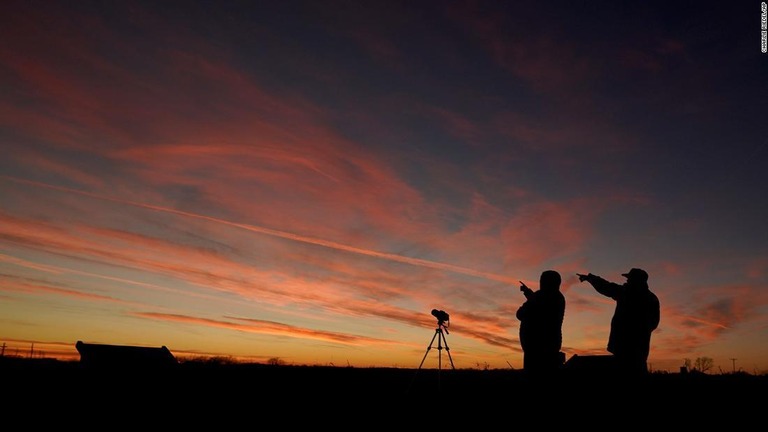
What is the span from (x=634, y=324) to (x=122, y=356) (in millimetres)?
9567

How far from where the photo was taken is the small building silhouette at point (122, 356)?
33.4 ft

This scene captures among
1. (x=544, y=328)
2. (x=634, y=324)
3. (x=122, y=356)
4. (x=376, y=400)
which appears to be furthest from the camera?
(x=376, y=400)

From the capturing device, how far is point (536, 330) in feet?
31.4

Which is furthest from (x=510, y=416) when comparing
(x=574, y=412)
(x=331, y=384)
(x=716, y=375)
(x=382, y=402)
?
(x=716, y=375)

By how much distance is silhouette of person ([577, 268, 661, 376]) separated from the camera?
8602mm

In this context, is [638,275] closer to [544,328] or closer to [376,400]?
[544,328]

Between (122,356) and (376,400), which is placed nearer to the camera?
(122,356)

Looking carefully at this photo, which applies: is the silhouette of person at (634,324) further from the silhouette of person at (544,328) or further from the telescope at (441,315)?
the telescope at (441,315)

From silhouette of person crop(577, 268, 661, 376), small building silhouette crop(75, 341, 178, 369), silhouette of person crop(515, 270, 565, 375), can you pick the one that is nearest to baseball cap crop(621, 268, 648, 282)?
silhouette of person crop(577, 268, 661, 376)

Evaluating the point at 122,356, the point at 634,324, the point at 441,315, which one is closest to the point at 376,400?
→ the point at 441,315

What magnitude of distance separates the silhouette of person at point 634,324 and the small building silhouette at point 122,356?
351 inches

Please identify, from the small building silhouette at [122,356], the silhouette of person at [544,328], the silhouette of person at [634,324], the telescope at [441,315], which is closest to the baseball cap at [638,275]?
the silhouette of person at [634,324]

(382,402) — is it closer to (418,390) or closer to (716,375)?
(418,390)

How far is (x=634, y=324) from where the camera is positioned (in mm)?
8664
